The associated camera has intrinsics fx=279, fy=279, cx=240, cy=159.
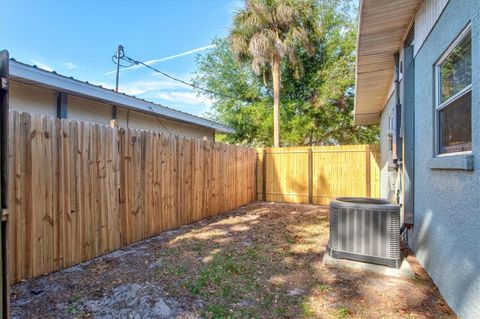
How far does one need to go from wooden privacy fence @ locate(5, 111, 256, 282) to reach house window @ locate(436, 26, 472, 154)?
4.14 metres

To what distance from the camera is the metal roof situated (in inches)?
170

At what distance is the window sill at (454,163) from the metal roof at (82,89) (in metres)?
5.66

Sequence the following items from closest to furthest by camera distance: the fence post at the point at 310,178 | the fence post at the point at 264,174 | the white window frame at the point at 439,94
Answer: the white window frame at the point at 439,94 < the fence post at the point at 310,178 < the fence post at the point at 264,174

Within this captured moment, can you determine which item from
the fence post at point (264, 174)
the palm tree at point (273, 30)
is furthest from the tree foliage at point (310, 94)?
the fence post at point (264, 174)

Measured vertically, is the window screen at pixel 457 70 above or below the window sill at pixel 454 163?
above

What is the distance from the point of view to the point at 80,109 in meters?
5.61

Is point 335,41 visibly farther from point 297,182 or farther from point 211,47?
point 297,182

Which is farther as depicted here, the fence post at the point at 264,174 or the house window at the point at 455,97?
the fence post at the point at 264,174

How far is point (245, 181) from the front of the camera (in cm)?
858

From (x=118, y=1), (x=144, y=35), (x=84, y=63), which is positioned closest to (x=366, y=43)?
(x=118, y=1)

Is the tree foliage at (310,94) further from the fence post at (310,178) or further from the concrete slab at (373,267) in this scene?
the concrete slab at (373,267)

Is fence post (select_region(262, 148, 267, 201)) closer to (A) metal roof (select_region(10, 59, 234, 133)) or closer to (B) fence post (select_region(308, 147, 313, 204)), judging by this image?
(B) fence post (select_region(308, 147, 313, 204))

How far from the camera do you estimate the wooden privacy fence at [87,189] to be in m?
2.97

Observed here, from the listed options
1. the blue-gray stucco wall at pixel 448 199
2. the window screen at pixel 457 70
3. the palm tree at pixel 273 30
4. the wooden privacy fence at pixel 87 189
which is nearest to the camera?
the blue-gray stucco wall at pixel 448 199
